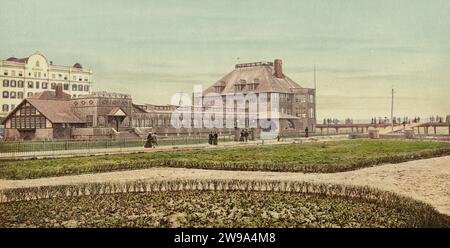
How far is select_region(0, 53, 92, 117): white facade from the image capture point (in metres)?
20.9

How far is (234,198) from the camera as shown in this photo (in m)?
16.4

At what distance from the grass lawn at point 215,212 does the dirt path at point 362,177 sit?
209 centimetres

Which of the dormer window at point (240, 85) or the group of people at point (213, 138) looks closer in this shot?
the group of people at point (213, 138)

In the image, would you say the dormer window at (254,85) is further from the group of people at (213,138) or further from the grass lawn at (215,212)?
the grass lawn at (215,212)

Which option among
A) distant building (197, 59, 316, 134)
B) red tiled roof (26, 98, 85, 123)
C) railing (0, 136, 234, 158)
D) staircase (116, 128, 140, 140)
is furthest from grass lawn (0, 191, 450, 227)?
distant building (197, 59, 316, 134)

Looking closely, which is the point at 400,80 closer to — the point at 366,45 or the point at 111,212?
the point at 366,45

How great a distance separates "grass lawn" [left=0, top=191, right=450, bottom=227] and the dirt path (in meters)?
2.09

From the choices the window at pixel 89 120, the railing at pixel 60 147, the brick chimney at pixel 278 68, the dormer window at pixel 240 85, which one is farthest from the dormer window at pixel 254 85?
the window at pixel 89 120

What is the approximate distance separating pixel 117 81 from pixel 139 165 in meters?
4.92

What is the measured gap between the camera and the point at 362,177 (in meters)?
20.0

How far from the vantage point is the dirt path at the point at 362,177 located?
1627cm

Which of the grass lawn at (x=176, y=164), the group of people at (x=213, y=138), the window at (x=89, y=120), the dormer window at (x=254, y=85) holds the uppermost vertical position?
the dormer window at (x=254, y=85)
